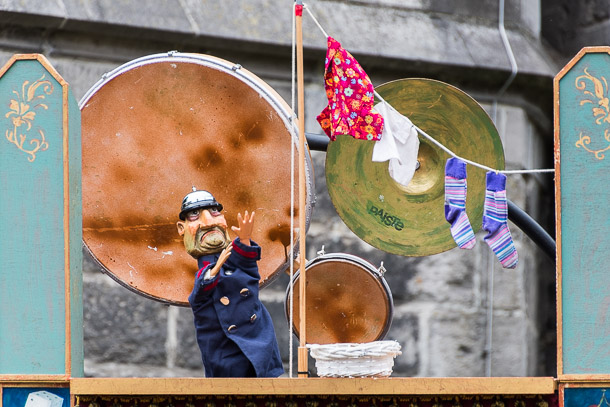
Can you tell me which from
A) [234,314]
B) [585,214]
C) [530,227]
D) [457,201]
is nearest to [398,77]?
[530,227]

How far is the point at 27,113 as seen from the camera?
4922 mm

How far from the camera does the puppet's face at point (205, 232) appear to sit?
552 cm

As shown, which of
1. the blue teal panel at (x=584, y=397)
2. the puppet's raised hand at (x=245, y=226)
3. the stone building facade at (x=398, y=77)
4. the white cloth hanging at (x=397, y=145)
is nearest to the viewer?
the blue teal panel at (x=584, y=397)

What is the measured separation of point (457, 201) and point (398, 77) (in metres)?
2.31

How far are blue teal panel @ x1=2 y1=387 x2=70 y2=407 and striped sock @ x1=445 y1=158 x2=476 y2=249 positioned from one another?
166cm

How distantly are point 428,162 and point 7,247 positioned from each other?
1.96m

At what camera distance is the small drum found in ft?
20.6

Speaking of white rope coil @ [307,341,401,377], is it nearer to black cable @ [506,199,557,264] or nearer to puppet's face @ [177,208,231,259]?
puppet's face @ [177,208,231,259]

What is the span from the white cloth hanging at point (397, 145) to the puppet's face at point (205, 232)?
0.63m

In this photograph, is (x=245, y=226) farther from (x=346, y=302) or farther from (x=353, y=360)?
(x=346, y=302)

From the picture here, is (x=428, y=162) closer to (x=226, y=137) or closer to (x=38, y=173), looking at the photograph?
(x=226, y=137)

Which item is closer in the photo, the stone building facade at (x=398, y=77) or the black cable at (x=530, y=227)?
the black cable at (x=530, y=227)

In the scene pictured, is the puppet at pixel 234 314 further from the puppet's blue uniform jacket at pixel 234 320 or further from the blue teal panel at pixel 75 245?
the blue teal panel at pixel 75 245

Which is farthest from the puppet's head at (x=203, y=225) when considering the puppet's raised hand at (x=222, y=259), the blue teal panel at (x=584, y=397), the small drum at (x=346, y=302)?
the blue teal panel at (x=584, y=397)
